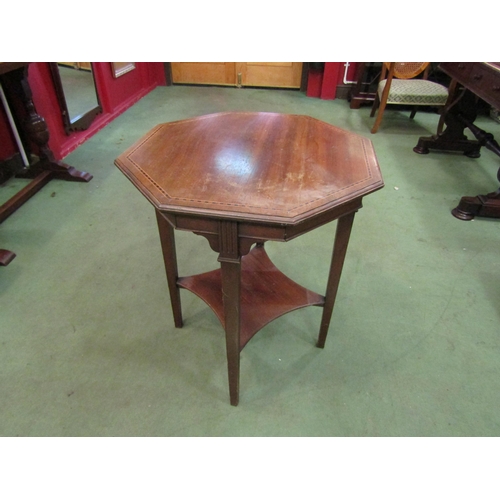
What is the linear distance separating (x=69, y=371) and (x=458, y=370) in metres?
1.54

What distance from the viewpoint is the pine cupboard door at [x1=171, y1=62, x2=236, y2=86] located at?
484 centimetres

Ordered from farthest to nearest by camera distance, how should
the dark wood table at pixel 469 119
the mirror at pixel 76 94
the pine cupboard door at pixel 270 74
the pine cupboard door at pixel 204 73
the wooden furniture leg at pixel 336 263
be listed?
the pine cupboard door at pixel 204 73 < the pine cupboard door at pixel 270 74 < the mirror at pixel 76 94 < the dark wood table at pixel 469 119 < the wooden furniture leg at pixel 336 263

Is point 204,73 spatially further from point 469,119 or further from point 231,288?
point 231,288

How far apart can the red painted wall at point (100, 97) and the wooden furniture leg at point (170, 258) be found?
1977 mm

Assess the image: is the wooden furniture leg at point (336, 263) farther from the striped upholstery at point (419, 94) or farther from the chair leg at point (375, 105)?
the chair leg at point (375, 105)

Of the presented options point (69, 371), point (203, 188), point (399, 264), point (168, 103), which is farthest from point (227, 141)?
point (168, 103)

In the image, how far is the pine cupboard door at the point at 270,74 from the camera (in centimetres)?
471

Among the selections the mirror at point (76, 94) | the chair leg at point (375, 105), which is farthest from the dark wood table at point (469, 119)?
the mirror at point (76, 94)

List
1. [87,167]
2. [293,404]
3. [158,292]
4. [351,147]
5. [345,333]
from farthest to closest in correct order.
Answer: [87,167] → [158,292] → [345,333] → [293,404] → [351,147]

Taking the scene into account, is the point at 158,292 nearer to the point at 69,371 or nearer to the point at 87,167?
the point at 69,371

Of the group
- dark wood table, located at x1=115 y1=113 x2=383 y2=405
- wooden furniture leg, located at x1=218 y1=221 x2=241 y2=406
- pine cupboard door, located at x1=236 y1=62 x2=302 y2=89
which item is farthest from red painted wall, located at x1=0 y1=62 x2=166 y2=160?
wooden furniture leg, located at x1=218 y1=221 x2=241 y2=406

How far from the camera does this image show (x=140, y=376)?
1386 mm

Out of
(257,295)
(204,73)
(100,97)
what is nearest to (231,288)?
(257,295)

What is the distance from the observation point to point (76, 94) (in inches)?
129
